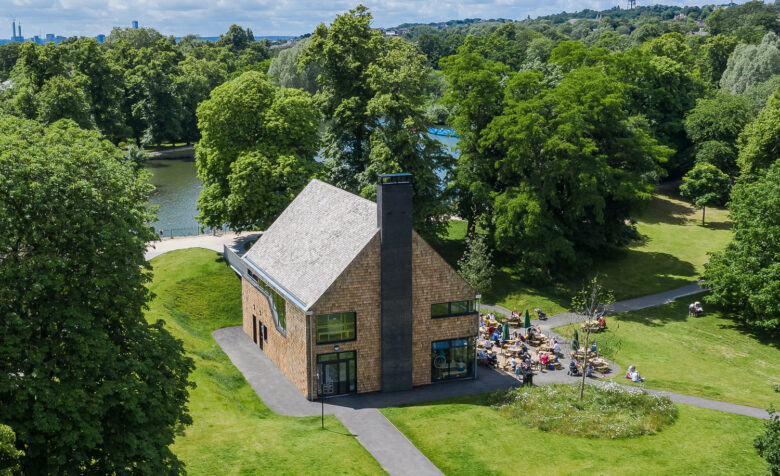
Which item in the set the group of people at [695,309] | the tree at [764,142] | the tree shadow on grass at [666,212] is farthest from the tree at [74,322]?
the tree at [764,142]

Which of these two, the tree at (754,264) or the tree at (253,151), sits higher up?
the tree at (253,151)

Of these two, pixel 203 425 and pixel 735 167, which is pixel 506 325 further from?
pixel 735 167

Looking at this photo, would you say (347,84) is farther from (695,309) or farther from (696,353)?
(696,353)

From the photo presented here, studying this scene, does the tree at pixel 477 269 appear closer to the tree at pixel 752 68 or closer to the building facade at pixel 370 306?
the building facade at pixel 370 306

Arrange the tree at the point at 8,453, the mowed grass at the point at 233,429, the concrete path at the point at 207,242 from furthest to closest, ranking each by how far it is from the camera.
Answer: the concrete path at the point at 207,242 < the mowed grass at the point at 233,429 < the tree at the point at 8,453

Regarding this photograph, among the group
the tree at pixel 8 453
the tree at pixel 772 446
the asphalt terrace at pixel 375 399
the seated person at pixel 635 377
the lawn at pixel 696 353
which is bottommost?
the lawn at pixel 696 353

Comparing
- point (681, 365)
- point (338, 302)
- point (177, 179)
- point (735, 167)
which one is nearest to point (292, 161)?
point (338, 302)

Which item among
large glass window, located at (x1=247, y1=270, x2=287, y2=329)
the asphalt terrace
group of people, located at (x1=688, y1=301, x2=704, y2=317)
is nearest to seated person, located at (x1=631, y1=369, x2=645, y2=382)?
the asphalt terrace

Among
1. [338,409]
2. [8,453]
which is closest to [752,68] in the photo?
[338,409]

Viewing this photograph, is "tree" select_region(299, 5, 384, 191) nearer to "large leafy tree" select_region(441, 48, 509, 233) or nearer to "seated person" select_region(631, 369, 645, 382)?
"large leafy tree" select_region(441, 48, 509, 233)
